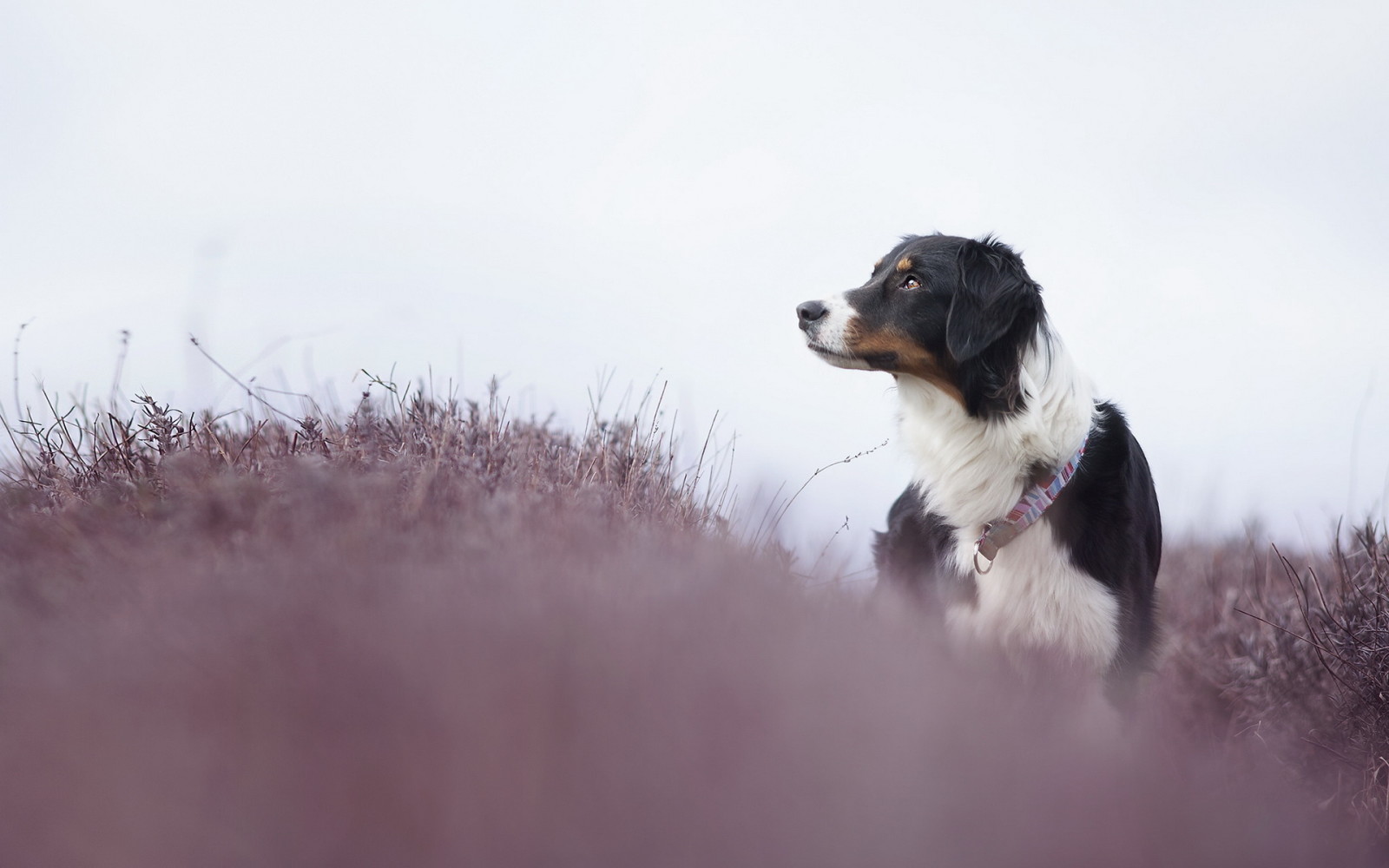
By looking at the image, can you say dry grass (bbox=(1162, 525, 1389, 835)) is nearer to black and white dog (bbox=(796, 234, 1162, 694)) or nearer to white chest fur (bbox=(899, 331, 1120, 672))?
black and white dog (bbox=(796, 234, 1162, 694))

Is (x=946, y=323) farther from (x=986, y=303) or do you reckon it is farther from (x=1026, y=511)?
(x=1026, y=511)

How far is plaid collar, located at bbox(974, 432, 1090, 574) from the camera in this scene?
374cm

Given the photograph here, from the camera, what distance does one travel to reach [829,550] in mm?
4352

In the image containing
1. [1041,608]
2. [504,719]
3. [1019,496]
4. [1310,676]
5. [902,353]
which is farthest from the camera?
[1310,676]

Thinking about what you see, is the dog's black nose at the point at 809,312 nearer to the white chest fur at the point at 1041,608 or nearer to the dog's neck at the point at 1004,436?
the dog's neck at the point at 1004,436

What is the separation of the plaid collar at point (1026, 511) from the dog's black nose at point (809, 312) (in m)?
1.07

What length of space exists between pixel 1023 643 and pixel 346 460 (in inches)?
103

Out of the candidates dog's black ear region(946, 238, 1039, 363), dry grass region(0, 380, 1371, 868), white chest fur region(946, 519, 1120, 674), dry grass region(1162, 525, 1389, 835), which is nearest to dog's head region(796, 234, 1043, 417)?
dog's black ear region(946, 238, 1039, 363)

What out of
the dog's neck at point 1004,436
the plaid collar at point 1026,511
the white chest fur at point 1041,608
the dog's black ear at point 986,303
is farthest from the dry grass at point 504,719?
the dog's black ear at point 986,303

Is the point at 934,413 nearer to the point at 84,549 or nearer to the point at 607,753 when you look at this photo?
the point at 607,753

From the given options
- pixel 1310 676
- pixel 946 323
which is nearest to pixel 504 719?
pixel 946 323

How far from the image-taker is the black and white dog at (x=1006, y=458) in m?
3.70

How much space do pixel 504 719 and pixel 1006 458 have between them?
2.56 m

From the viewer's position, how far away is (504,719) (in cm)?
199
